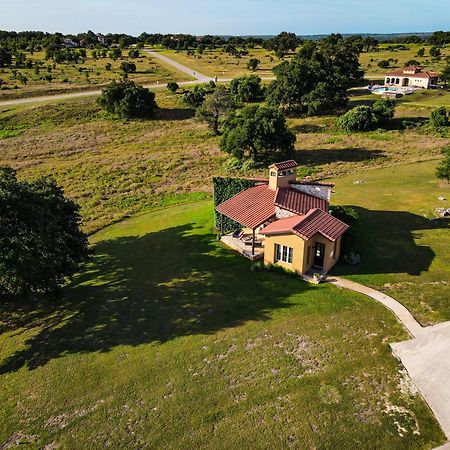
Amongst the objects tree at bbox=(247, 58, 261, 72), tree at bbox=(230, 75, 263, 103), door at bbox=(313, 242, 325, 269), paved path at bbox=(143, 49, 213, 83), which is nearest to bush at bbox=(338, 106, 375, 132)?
tree at bbox=(230, 75, 263, 103)

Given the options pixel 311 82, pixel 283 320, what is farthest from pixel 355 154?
pixel 283 320

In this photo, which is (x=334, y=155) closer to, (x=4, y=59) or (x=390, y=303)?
(x=390, y=303)

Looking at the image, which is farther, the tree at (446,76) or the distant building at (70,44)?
the distant building at (70,44)

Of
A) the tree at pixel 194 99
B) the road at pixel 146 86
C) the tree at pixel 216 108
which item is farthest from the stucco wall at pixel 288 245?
the road at pixel 146 86

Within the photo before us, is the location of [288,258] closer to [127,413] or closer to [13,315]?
[127,413]

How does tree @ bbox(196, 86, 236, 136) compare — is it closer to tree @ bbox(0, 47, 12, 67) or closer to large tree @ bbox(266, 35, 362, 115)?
large tree @ bbox(266, 35, 362, 115)

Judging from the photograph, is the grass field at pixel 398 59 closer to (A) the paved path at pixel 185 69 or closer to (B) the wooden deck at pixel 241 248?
(A) the paved path at pixel 185 69

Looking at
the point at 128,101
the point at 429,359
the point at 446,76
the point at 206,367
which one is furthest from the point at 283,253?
the point at 446,76
